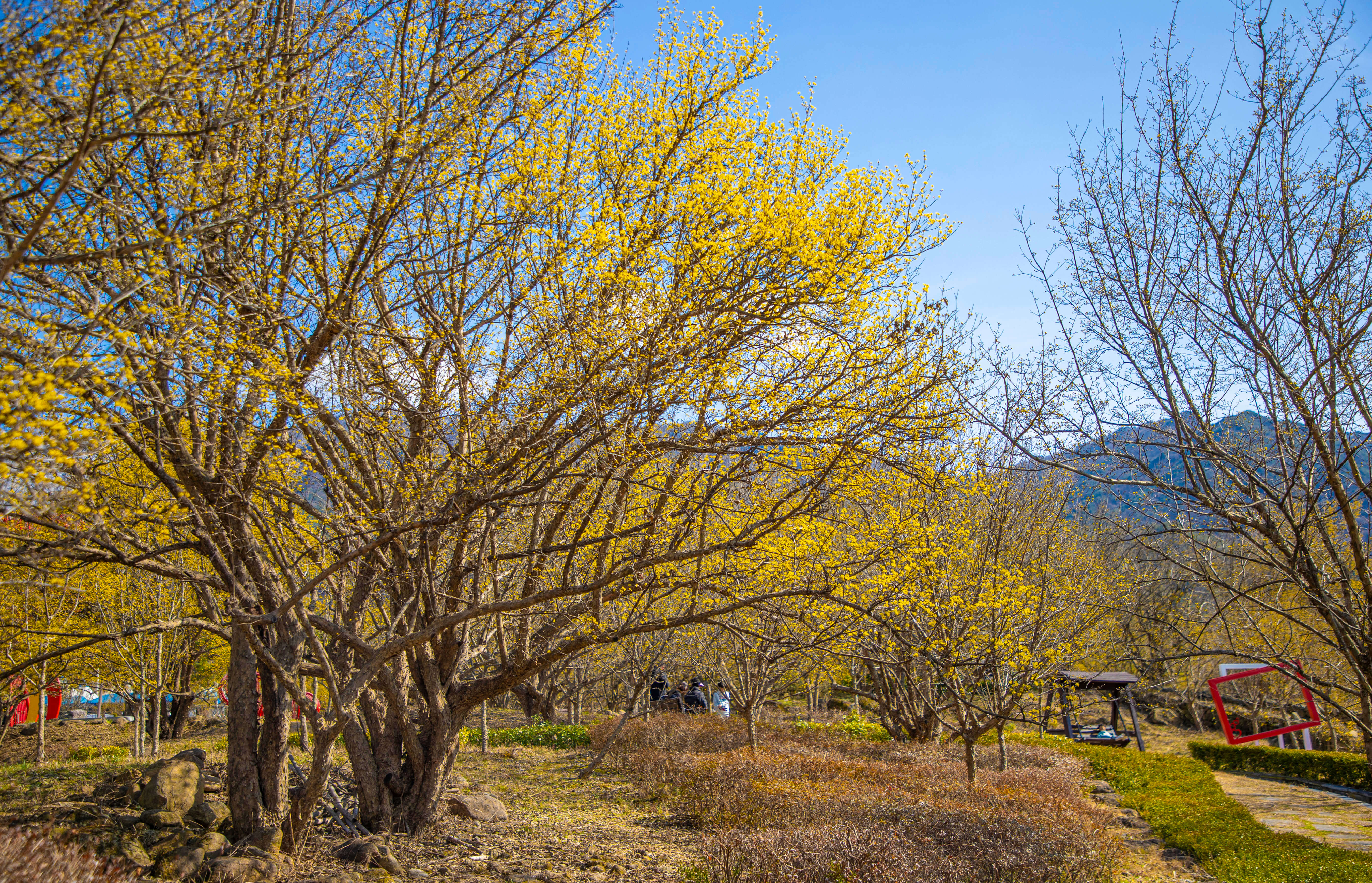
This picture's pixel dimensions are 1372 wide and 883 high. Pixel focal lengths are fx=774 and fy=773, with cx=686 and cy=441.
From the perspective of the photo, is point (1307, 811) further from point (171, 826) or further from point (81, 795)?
point (81, 795)

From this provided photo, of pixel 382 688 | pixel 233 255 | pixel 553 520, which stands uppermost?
pixel 233 255

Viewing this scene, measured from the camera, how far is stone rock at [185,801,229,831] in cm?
749

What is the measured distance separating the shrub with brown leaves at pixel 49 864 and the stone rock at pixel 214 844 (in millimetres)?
713

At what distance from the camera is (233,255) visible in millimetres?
5301

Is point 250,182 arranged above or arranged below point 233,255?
above

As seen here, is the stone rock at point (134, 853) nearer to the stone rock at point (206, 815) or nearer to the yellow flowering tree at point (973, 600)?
the stone rock at point (206, 815)

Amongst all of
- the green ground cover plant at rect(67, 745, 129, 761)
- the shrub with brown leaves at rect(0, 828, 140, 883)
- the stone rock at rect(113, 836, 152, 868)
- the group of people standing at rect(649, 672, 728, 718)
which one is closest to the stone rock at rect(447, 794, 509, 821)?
the stone rock at rect(113, 836, 152, 868)

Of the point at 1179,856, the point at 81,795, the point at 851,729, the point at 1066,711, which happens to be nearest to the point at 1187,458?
→ the point at 1179,856

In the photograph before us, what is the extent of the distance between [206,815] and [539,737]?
1182 centimetres

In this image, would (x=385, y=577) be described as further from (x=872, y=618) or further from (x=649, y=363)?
(x=872, y=618)

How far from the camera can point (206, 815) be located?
7.78 m

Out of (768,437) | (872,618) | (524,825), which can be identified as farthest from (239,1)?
(524,825)

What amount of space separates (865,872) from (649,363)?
3.70m

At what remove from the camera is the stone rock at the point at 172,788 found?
759 centimetres
